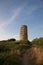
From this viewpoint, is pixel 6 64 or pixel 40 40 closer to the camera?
pixel 6 64

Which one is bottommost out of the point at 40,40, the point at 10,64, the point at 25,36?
the point at 10,64

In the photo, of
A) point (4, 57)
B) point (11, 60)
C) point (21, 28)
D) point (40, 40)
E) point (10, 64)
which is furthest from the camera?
point (21, 28)

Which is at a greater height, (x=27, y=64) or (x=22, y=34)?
(x=22, y=34)

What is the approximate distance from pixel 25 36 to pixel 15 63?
34.2 m

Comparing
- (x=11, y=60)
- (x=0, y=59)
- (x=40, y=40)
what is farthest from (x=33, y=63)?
(x=40, y=40)

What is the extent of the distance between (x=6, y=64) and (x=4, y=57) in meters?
3.28

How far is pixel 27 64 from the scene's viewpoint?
22391 mm

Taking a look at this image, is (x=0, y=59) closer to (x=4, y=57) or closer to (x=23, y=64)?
(x=4, y=57)

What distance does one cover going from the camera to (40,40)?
134 feet

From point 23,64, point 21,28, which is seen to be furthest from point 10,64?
point 21,28

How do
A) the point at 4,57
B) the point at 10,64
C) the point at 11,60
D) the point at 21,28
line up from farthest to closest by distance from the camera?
the point at 21,28 < the point at 4,57 < the point at 11,60 < the point at 10,64

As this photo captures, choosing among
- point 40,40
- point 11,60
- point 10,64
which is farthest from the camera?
point 40,40

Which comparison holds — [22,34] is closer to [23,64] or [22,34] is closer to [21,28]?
[21,28]

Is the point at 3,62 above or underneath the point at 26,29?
underneath
